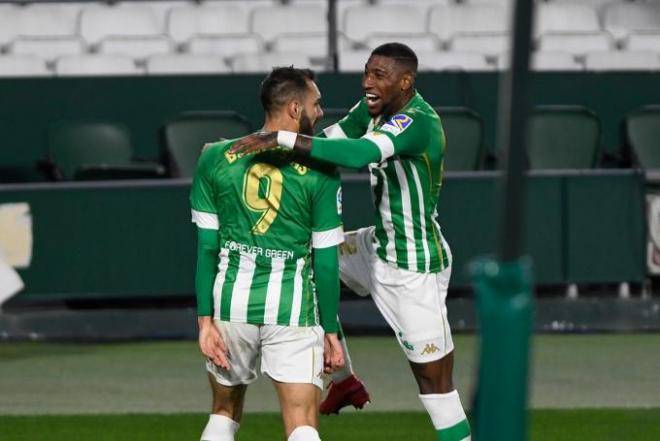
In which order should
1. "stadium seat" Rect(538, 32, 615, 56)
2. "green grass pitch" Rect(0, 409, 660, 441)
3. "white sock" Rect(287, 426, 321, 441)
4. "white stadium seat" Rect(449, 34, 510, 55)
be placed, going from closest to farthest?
"white sock" Rect(287, 426, 321, 441), "green grass pitch" Rect(0, 409, 660, 441), "white stadium seat" Rect(449, 34, 510, 55), "stadium seat" Rect(538, 32, 615, 56)

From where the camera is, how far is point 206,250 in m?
5.72

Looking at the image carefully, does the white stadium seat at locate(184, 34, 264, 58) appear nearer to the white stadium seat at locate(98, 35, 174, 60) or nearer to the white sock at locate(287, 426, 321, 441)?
the white stadium seat at locate(98, 35, 174, 60)

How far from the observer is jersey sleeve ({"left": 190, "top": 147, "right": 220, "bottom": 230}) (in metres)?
5.66

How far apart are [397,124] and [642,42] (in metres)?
10.4

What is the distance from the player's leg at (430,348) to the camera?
674cm

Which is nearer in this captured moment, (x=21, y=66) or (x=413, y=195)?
(x=413, y=195)

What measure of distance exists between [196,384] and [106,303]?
2355 mm

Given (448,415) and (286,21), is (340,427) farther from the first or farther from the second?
(286,21)

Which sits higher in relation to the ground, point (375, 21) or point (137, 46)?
point (375, 21)

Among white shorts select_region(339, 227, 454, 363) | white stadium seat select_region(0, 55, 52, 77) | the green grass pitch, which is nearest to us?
white shorts select_region(339, 227, 454, 363)

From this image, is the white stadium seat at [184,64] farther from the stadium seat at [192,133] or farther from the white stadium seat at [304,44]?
the stadium seat at [192,133]

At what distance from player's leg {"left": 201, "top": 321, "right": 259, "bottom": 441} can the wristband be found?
25.6 inches

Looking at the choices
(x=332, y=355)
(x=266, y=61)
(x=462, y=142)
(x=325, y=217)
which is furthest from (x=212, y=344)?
(x=266, y=61)

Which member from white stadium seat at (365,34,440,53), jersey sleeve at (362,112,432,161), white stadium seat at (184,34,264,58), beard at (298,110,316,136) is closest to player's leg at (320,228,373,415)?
jersey sleeve at (362,112,432,161)
